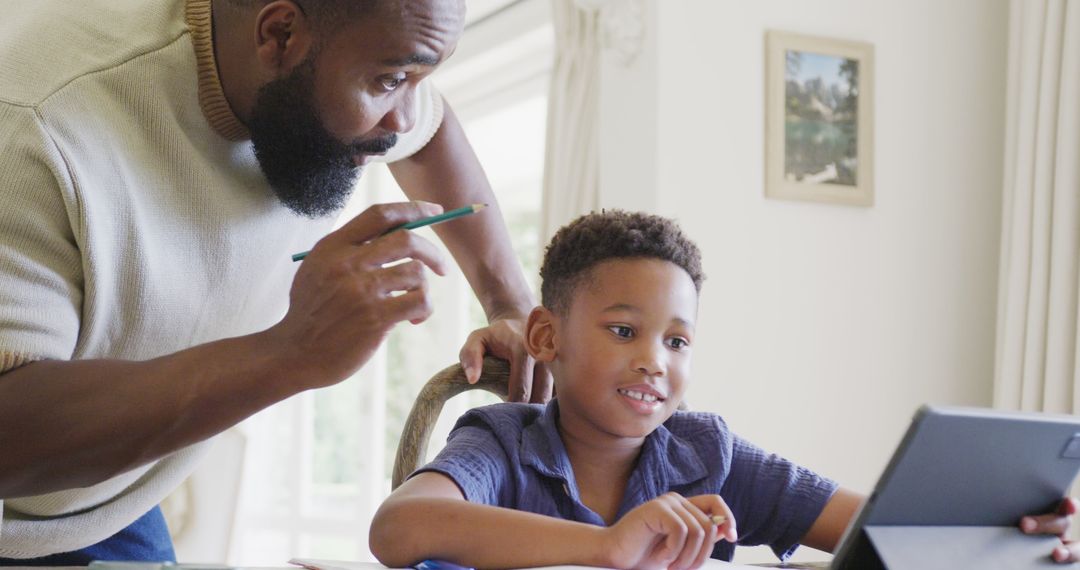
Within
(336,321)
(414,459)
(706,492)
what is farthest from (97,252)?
(706,492)

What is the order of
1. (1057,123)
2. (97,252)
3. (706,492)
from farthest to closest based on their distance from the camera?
(1057,123) → (706,492) → (97,252)

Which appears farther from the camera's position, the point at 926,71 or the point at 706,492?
the point at 926,71

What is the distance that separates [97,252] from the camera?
1140 millimetres

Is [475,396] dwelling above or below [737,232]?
below

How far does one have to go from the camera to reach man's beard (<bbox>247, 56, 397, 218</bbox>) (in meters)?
1.29

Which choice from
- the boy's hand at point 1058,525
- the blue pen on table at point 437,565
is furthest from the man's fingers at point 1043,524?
the blue pen on table at point 437,565

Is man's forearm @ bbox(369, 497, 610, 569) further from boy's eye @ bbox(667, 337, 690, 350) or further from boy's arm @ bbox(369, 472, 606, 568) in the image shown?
boy's eye @ bbox(667, 337, 690, 350)

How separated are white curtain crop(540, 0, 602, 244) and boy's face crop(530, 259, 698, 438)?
2.50 metres

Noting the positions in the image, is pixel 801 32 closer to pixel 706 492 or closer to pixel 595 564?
pixel 706 492

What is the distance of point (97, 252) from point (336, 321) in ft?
0.95

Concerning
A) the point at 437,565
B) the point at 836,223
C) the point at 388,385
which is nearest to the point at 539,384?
the point at 437,565

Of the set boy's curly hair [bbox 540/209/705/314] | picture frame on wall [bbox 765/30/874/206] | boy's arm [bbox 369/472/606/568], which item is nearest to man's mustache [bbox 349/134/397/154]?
boy's curly hair [bbox 540/209/705/314]

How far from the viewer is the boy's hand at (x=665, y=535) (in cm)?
Answer: 95

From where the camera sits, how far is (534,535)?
1007 mm
